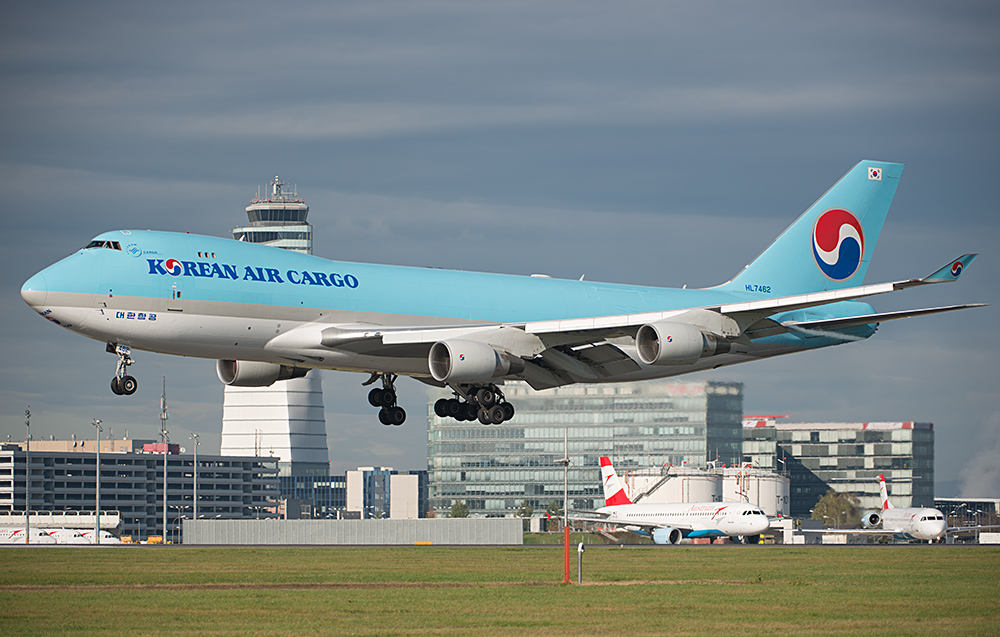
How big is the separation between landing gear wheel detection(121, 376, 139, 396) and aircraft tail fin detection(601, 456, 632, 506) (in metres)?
90.1

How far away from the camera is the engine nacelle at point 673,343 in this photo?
51094mm

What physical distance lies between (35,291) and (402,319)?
48.8ft

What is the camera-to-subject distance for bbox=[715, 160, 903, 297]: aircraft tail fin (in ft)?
215

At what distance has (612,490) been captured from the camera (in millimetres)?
134875

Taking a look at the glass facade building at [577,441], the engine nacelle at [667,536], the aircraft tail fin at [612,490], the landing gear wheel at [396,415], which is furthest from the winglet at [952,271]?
the glass facade building at [577,441]

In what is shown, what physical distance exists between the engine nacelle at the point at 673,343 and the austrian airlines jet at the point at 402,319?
0.06 meters

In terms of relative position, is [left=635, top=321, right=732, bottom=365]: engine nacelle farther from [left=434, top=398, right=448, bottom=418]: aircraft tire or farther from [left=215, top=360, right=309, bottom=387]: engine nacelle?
[left=215, top=360, right=309, bottom=387]: engine nacelle

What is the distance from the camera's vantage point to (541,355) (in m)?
54.2

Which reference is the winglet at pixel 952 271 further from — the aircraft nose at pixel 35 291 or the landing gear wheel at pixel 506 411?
the aircraft nose at pixel 35 291

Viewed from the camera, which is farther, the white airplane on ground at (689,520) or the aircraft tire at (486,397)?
the white airplane on ground at (689,520)

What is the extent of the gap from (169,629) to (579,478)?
153304 mm

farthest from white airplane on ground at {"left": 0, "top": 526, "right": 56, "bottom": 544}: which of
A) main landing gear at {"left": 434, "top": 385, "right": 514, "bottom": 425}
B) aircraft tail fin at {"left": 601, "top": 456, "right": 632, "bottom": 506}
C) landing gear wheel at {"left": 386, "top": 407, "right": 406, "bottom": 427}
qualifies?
main landing gear at {"left": 434, "top": 385, "right": 514, "bottom": 425}

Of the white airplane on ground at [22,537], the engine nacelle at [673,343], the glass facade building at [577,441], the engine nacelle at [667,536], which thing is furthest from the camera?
the glass facade building at [577,441]

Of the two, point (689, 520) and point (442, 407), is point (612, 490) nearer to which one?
point (689, 520)
